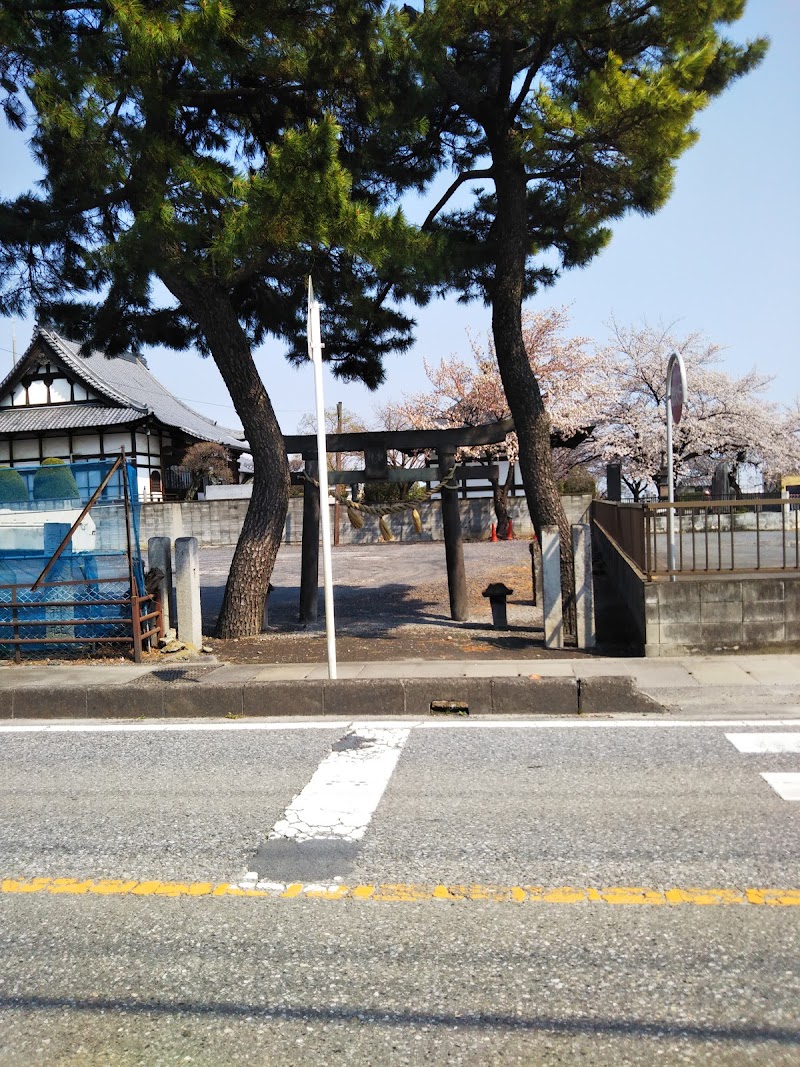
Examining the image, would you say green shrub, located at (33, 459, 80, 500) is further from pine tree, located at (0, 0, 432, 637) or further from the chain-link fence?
pine tree, located at (0, 0, 432, 637)

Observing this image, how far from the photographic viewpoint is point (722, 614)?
876 centimetres

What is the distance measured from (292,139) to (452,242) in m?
3.40

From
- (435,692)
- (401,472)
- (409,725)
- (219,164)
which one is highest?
(219,164)

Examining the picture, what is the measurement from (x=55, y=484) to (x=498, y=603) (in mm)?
5664

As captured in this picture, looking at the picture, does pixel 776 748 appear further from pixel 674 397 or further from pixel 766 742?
pixel 674 397

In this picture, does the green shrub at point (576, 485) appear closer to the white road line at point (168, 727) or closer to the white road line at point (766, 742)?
the white road line at point (168, 727)

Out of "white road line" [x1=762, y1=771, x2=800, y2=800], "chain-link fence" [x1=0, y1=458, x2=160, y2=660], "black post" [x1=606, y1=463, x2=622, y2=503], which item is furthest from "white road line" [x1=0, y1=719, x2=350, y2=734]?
"black post" [x1=606, y1=463, x2=622, y2=503]

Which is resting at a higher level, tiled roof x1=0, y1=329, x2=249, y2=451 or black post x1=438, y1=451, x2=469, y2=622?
tiled roof x1=0, y1=329, x2=249, y2=451

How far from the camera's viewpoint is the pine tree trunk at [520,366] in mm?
10523

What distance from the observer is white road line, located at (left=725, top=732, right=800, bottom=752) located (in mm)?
5691

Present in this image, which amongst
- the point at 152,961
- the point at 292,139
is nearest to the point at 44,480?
the point at 292,139

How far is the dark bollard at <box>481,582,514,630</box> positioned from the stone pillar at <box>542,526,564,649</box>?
1.49 metres

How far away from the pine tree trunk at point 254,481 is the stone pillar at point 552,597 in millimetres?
3281

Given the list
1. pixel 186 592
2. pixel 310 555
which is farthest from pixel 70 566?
pixel 310 555
